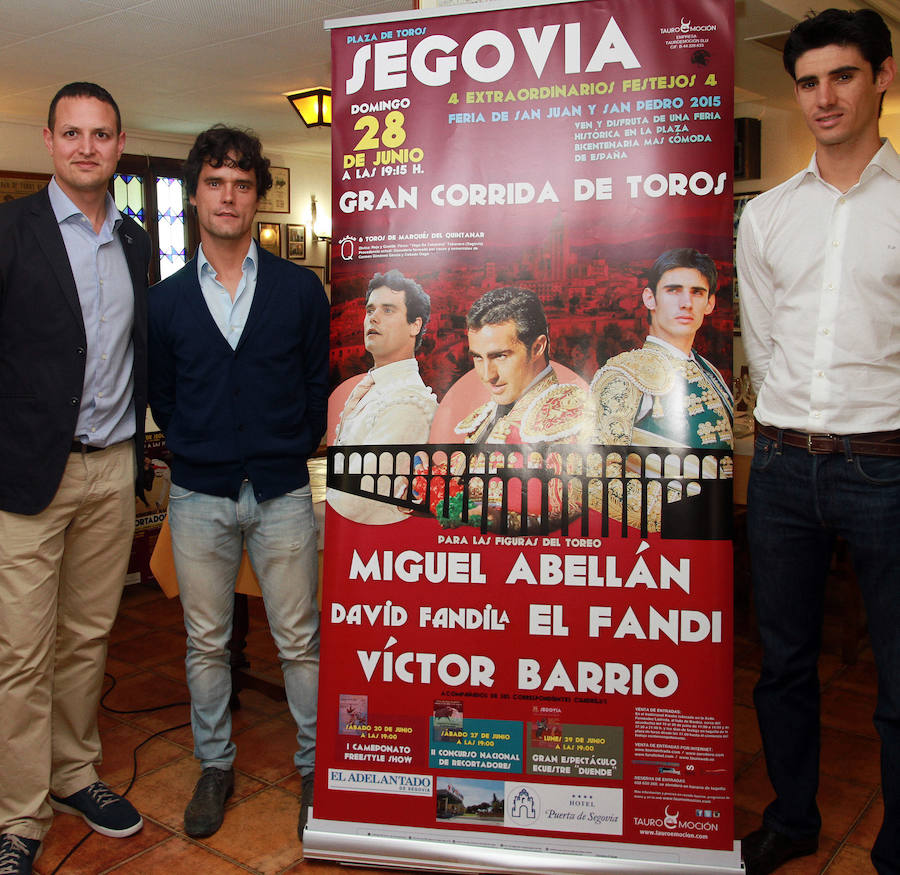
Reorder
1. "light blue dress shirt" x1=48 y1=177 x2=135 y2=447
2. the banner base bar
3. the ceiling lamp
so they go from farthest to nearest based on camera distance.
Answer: the ceiling lamp < "light blue dress shirt" x1=48 y1=177 x2=135 y2=447 < the banner base bar

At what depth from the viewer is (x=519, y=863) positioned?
188 centimetres

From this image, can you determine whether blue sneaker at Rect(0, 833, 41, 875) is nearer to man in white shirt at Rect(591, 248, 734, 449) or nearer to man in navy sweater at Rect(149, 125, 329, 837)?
man in navy sweater at Rect(149, 125, 329, 837)

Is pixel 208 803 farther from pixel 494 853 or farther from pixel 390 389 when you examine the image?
pixel 390 389

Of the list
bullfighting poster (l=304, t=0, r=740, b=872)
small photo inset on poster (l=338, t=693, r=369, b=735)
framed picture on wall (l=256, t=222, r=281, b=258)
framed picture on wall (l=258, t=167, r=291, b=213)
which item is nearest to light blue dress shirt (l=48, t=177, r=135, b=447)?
bullfighting poster (l=304, t=0, r=740, b=872)

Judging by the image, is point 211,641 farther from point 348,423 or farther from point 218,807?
point 348,423

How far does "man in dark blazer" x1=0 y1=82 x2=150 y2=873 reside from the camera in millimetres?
1995

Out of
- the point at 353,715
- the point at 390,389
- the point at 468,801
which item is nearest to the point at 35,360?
the point at 390,389

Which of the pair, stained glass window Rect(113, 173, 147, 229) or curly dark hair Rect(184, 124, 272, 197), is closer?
curly dark hair Rect(184, 124, 272, 197)

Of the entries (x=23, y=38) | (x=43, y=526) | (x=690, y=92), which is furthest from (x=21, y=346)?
(x=23, y=38)

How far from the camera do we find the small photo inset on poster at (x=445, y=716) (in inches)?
76.8

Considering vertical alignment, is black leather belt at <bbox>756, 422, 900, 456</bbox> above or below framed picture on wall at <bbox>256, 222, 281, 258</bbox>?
below

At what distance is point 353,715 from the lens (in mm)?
1997

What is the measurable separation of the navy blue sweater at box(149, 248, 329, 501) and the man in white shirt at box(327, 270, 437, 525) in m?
0.22

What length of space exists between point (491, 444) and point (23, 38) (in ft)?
15.5
